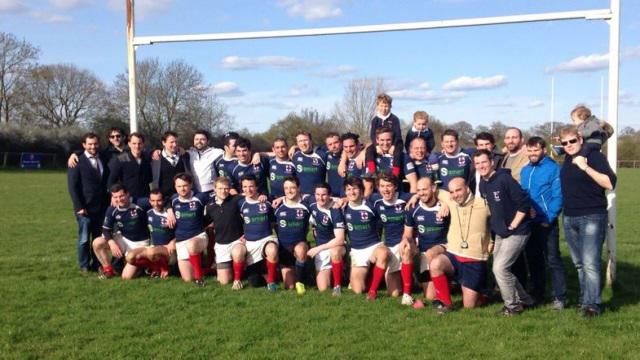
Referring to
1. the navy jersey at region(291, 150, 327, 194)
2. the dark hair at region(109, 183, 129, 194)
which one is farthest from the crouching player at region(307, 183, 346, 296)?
the dark hair at region(109, 183, 129, 194)

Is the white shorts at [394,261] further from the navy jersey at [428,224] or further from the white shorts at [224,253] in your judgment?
the white shorts at [224,253]

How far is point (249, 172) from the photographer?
7797 mm

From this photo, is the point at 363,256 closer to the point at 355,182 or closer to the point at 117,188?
the point at 355,182

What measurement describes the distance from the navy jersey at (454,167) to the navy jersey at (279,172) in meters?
2.02

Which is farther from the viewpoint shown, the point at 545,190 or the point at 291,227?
the point at 291,227

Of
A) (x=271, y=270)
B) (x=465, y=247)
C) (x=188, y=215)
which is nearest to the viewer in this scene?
(x=465, y=247)

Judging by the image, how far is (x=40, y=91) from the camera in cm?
5388

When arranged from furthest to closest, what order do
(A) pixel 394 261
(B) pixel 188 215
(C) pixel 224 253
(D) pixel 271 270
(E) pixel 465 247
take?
(B) pixel 188 215 < (C) pixel 224 253 < (D) pixel 271 270 < (A) pixel 394 261 < (E) pixel 465 247

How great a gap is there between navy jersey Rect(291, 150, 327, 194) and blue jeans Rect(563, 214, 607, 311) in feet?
10.6

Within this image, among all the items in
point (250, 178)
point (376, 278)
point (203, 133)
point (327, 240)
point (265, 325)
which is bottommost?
point (265, 325)

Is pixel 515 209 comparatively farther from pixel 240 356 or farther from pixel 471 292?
pixel 240 356

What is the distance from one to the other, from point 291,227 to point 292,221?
77 mm

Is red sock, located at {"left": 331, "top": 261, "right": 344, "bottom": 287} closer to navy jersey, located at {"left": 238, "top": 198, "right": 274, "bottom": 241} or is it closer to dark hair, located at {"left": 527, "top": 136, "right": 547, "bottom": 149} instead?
navy jersey, located at {"left": 238, "top": 198, "right": 274, "bottom": 241}

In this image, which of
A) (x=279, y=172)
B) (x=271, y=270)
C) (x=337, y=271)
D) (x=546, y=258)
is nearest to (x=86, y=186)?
(x=279, y=172)
